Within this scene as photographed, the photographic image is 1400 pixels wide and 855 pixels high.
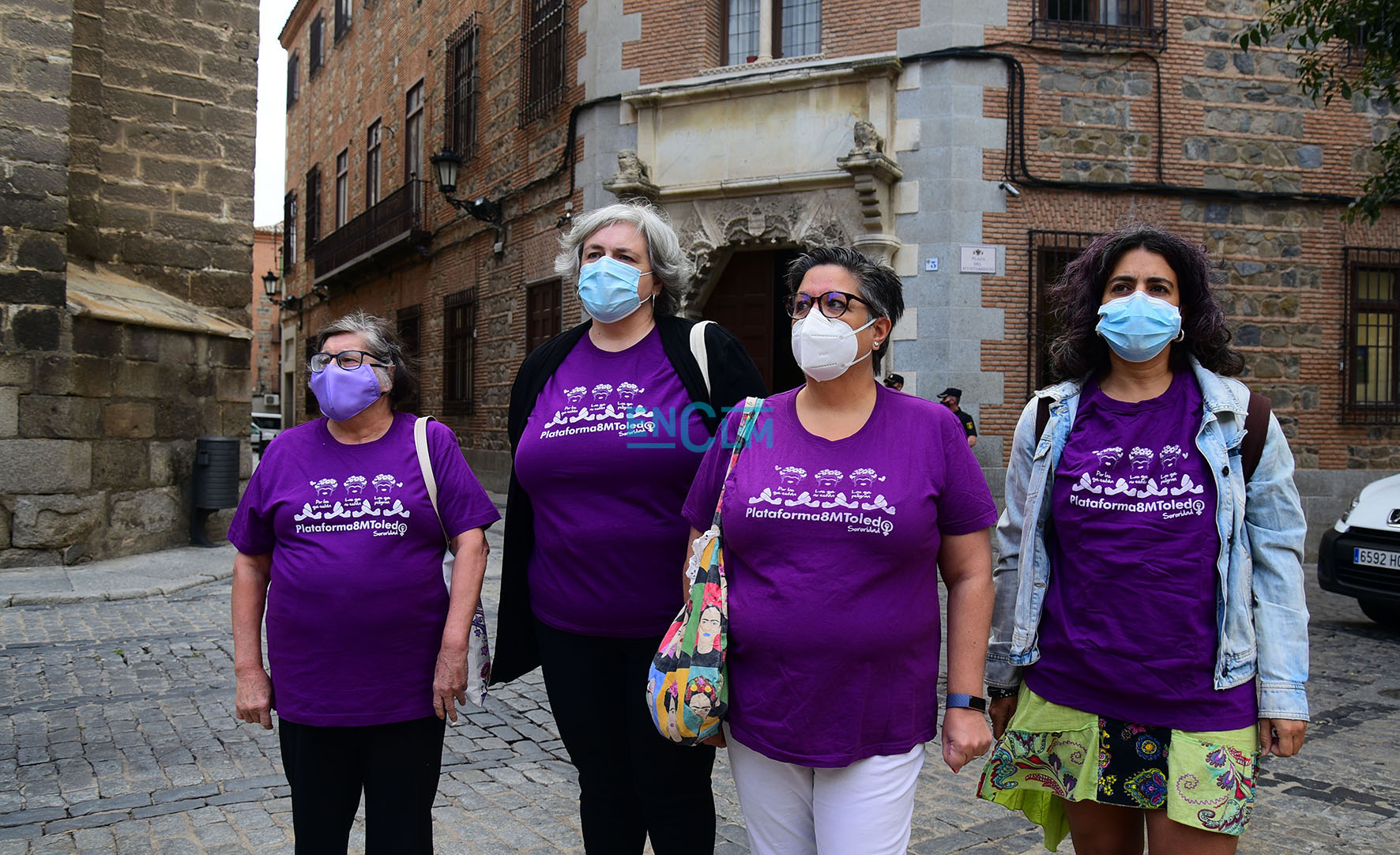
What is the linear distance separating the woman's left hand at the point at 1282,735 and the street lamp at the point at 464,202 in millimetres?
16057

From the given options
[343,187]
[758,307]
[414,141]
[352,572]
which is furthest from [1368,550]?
[343,187]

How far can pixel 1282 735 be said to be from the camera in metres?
2.26

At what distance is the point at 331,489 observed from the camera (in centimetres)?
270

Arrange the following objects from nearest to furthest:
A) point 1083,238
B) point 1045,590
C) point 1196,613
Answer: point 1196,613 < point 1045,590 < point 1083,238

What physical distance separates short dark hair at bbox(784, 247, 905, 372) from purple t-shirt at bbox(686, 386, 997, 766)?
253mm

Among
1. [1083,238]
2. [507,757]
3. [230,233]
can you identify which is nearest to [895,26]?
[1083,238]

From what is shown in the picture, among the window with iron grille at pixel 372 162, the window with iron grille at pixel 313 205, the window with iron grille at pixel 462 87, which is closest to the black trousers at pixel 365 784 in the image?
the window with iron grille at pixel 462 87

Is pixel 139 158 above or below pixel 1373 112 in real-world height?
below

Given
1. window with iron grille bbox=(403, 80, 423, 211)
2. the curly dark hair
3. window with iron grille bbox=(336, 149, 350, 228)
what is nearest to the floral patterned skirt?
the curly dark hair

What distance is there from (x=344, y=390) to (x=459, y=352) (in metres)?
17.2

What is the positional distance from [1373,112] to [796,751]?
1459cm

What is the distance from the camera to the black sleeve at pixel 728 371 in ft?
8.99

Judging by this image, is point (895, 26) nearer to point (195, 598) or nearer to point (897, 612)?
point (195, 598)

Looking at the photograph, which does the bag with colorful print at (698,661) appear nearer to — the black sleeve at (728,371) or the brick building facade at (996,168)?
the black sleeve at (728,371)
